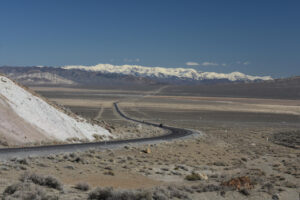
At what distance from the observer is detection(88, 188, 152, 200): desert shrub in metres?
13.3

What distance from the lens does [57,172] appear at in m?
20.2

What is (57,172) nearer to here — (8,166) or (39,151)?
(8,166)

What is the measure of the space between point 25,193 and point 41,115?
27407 millimetres

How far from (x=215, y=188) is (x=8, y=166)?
9.87 metres

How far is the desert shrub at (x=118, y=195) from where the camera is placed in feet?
43.8

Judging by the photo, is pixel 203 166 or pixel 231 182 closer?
pixel 231 182

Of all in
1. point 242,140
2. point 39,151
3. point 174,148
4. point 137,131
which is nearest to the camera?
point 39,151

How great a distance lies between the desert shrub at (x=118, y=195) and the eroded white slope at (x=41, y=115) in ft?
77.7

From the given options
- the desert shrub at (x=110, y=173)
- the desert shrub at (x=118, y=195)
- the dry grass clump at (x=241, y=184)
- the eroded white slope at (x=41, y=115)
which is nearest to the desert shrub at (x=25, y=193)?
the desert shrub at (x=118, y=195)

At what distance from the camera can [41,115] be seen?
39375 millimetres

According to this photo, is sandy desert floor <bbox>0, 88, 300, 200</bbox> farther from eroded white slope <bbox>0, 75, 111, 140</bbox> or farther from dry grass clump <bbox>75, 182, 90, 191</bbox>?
eroded white slope <bbox>0, 75, 111, 140</bbox>

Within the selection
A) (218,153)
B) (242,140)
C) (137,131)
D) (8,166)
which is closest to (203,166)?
(218,153)

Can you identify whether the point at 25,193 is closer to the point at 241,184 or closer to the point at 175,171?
the point at 241,184

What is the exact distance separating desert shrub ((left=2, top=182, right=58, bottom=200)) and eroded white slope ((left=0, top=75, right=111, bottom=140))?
75.7 ft
